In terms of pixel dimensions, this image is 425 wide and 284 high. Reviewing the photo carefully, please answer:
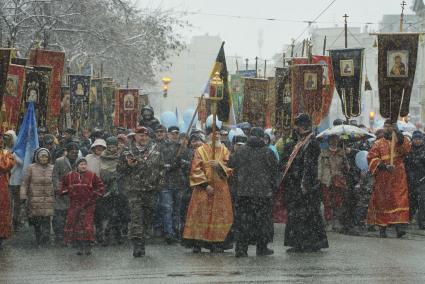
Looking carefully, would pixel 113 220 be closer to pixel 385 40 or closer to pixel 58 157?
pixel 58 157

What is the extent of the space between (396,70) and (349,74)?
3.42 meters

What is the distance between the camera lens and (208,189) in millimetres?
14062

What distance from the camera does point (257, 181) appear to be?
13625 mm

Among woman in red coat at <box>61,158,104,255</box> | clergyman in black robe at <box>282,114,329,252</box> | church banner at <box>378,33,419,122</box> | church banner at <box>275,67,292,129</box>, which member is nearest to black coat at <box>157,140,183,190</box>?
woman in red coat at <box>61,158,104,255</box>

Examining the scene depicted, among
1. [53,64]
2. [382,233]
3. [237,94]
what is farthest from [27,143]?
[237,94]

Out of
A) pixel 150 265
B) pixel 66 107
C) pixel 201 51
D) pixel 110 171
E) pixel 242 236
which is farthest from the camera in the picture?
pixel 201 51

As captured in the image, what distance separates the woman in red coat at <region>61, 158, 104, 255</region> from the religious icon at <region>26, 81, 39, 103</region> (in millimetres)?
4863

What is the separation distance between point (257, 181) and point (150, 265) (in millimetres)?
1847

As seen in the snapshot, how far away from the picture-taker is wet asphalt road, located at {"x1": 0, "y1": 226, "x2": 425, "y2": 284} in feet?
36.4

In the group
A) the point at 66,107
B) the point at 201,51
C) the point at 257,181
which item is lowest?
the point at 257,181

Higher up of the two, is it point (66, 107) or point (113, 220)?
point (66, 107)

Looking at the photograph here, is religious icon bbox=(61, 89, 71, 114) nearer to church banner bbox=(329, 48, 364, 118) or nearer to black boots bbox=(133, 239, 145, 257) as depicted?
church banner bbox=(329, 48, 364, 118)

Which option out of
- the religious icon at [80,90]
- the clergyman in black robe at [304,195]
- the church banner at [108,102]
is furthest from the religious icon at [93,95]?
the clergyman in black robe at [304,195]

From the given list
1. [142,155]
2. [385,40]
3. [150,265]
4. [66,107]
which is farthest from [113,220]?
[66,107]
